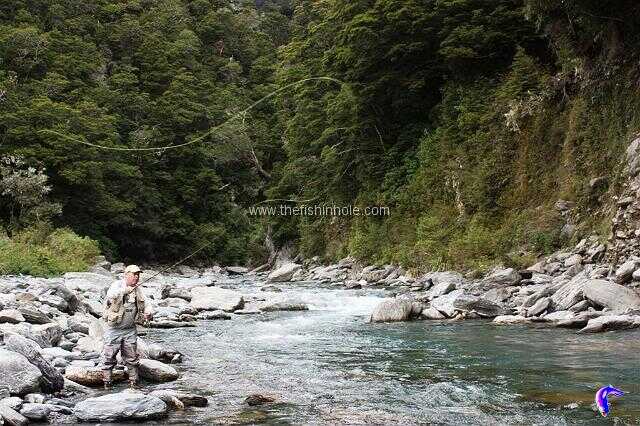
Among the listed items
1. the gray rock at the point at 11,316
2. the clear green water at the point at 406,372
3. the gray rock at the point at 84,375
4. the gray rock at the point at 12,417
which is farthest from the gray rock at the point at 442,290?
the gray rock at the point at 12,417

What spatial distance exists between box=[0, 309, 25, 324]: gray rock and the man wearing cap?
231 cm

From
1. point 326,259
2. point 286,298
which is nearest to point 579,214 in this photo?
point 286,298

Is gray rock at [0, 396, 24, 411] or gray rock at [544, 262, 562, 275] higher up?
gray rock at [544, 262, 562, 275]

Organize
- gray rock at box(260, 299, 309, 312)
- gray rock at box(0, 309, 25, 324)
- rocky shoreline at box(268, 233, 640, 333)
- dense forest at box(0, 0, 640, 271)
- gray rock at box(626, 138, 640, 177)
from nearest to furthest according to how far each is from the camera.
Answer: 1. gray rock at box(0, 309, 25, 324)
2. rocky shoreline at box(268, 233, 640, 333)
3. gray rock at box(626, 138, 640, 177)
4. gray rock at box(260, 299, 309, 312)
5. dense forest at box(0, 0, 640, 271)

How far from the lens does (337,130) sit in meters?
27.1

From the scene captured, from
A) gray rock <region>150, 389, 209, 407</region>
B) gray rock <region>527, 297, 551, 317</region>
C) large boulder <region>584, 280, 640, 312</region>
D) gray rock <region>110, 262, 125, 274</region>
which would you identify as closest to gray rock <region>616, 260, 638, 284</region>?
large boulder <region>584, 280, 640, 312</region>

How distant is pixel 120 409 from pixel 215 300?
28.7 feet

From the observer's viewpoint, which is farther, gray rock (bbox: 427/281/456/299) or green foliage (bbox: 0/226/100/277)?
green foliage (bbox: 0/226/100/277)

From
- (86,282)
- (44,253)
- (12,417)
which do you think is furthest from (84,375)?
(44,253)

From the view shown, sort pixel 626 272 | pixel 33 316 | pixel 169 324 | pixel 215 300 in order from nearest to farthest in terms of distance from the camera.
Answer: pixel 33 316 → pixel 626 272 → pixel 169 324 → pixel 215 300

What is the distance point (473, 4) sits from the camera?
2092 centimetres

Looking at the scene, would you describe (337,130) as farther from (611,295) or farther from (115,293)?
(115,293)

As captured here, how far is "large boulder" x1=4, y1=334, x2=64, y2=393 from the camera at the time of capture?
564 cm

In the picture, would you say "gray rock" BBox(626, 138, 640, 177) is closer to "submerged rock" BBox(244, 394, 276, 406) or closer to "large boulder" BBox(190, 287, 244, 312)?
"large boulder" BBox(190, 287, 244, 312)
